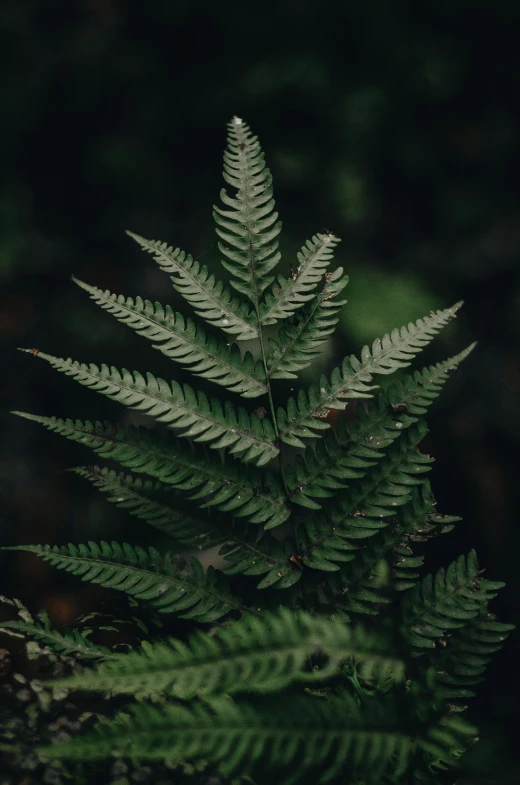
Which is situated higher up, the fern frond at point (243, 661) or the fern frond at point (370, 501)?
the fern frond at point (370, 501)

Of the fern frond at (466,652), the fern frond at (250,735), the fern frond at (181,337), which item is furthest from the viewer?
the fern frond at (181,337)

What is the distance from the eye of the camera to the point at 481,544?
63.2 inches

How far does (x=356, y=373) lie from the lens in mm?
1200

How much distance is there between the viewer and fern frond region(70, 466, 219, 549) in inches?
47.1

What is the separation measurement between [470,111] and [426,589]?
143cm

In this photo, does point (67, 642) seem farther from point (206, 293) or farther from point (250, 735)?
point (206, 293)

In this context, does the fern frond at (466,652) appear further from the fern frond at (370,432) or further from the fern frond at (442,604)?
the fern frond at (370,432)

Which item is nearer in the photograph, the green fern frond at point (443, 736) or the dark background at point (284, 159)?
the green fern frond at point (443, 736)

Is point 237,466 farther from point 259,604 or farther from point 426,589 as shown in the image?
point 426,589

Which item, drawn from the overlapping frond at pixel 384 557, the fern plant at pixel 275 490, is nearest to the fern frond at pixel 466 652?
the fern plant at pixel 275 490

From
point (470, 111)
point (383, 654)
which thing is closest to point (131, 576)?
point (383, 654)

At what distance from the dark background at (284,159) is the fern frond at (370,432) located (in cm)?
54

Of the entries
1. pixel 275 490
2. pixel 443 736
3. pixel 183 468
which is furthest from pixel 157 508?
pixel 443 736

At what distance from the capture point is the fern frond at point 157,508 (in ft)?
3.93
